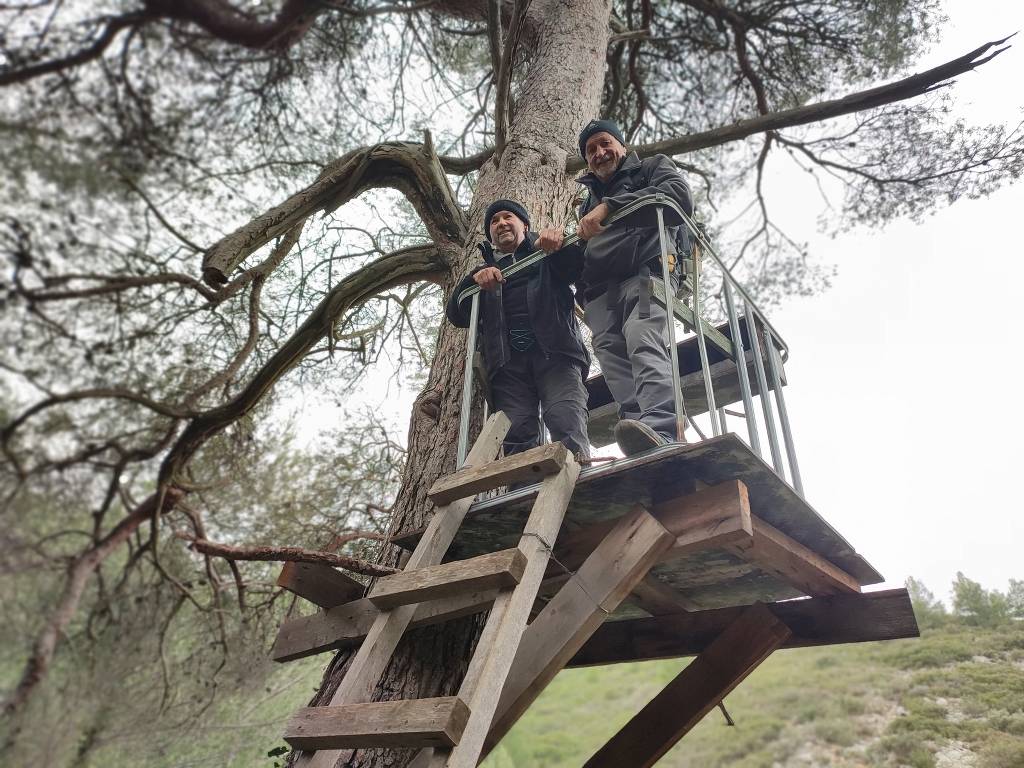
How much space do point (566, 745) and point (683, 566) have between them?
31.6ft

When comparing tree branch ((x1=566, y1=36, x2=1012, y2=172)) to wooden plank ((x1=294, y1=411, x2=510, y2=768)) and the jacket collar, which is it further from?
wooden plank ((x1=294, y1=411, x2=510, y2=768))

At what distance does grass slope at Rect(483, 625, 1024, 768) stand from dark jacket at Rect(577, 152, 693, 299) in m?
6.94

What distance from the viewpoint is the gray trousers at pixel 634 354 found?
2.04 m

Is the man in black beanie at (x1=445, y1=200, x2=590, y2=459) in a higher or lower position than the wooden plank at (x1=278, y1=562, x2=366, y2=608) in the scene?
higher

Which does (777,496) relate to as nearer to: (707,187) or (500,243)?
(500,243)

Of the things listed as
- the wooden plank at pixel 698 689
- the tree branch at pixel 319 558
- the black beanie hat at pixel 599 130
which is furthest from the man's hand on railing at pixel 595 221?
the wooden plank at pixel 698 689

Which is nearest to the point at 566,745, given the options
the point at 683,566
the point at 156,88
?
the point at 683,566

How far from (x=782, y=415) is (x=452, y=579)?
4.75ft

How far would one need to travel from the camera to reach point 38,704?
0.75 metres

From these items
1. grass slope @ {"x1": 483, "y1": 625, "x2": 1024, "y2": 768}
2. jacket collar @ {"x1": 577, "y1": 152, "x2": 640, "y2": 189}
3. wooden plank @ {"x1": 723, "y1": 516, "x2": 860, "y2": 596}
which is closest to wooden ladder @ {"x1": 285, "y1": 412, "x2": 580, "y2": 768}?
wooden plank @ {"x1": 723, "y1": 516, "x2": 860, "y2": 596}

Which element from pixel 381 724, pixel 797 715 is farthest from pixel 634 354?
pixel 797 715

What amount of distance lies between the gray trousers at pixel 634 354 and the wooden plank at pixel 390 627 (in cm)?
49

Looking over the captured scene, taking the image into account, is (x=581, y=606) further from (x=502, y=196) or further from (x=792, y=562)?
(x=502, y=196)

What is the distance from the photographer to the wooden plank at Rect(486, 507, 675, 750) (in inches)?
64.4
